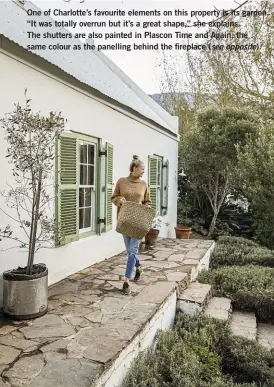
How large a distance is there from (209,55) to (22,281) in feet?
42.7

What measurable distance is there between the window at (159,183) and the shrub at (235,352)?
4.94m

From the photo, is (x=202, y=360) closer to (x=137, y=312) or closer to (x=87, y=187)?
(x=137, y=312)

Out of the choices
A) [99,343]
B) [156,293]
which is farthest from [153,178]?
[99,343]

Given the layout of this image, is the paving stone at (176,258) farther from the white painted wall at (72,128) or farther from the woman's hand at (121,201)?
the woman's hand at (121,201)

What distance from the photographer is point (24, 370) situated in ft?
8.93

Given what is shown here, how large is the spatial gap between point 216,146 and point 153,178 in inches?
107

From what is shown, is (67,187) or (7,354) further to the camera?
(67,187)

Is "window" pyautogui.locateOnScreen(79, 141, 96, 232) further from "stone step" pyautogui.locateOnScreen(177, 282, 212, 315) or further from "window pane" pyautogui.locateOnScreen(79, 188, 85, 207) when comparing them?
"stone step" pyautogui.locateOnScreen(177, 282, 212, 315)

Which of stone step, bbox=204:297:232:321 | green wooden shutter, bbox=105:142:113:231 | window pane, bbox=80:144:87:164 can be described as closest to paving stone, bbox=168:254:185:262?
stone step, bbox=204:297:232:321

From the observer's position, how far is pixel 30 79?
4.31m

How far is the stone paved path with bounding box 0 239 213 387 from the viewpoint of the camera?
8.86 ft

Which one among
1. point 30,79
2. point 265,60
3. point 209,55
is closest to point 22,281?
point 30,79

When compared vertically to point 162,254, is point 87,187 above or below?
above

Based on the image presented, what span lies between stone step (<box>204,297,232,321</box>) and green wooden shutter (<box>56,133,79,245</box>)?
2.21 m
